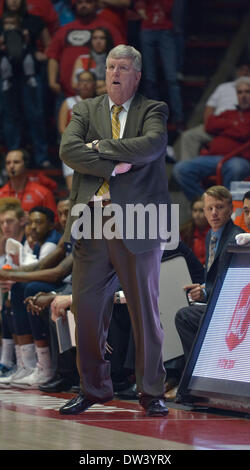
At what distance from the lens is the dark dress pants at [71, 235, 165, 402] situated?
482 cm

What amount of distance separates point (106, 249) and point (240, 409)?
3.73 feet

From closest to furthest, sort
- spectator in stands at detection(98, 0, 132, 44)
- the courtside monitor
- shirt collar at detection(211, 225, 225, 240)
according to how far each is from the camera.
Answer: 1. the courtside monitor
2. shirt collar at detection(211, 225, 225, 240)
3. spectator in stands at detection(98, 0, 132, 44)

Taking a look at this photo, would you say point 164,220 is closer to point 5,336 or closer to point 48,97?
point 5,336

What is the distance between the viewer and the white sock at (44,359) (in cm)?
688

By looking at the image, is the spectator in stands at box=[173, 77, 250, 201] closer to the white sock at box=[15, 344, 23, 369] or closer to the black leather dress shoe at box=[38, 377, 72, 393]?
the white sock at box=[15, 344, 23, 369]

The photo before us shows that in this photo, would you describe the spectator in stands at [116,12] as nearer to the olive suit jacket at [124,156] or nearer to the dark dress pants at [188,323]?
the dark dress pants at [188,323]

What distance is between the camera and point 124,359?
631 centimetres

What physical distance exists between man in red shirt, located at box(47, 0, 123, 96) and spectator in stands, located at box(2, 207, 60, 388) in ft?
9.08

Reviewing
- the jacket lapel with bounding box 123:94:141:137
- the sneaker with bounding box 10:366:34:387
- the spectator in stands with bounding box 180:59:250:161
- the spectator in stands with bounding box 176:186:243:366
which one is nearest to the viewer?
the jacket lapel with bounding box 123:94:141:137

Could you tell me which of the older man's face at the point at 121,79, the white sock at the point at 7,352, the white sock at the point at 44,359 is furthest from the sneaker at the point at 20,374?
the older man's face at the point at 121,79

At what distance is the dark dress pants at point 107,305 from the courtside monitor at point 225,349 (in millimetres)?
408

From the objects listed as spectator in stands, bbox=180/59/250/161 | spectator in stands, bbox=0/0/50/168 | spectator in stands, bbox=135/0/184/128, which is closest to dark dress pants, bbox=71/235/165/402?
spectator in stands, bbox=180/59/250/161
